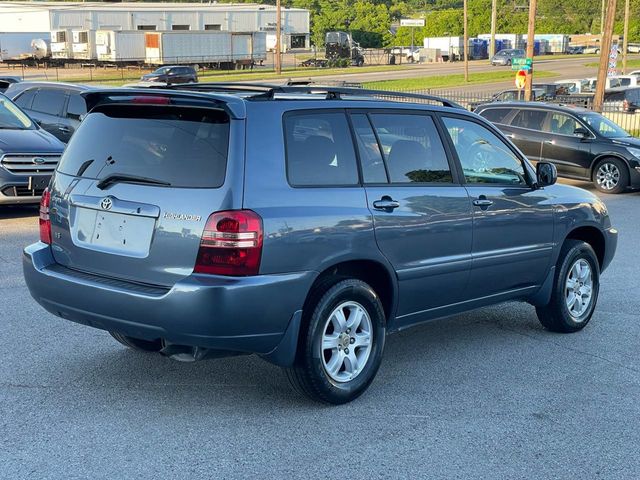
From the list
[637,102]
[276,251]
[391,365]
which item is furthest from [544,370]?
[637,102]

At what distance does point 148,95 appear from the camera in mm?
5281

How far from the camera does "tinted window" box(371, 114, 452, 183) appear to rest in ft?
18.9

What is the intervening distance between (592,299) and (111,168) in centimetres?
409

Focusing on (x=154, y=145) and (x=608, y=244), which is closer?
(x=154, y=145)

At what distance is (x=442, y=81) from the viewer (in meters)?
53.8

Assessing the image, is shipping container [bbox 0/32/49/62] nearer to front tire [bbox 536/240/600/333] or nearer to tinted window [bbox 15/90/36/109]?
tinted window [bbox 15/90/36/109]

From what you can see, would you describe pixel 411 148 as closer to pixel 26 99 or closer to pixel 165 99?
pixel 165 99

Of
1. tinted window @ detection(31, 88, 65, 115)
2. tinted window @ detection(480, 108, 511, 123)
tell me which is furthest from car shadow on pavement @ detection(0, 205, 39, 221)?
tinted window @ detection(480, 108, 511, 123)

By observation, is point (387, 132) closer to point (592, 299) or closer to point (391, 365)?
point (391, 365)

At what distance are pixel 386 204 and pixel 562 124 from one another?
13.9 meters

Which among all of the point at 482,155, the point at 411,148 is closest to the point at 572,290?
the point at 482,155

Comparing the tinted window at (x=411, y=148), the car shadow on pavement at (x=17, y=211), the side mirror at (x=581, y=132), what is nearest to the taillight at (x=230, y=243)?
the tinted window at (x=411, y=148)

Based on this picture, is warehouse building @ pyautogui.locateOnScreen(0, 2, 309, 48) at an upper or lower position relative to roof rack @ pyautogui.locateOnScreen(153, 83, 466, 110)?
upper

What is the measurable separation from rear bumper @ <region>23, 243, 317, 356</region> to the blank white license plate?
0.19m
